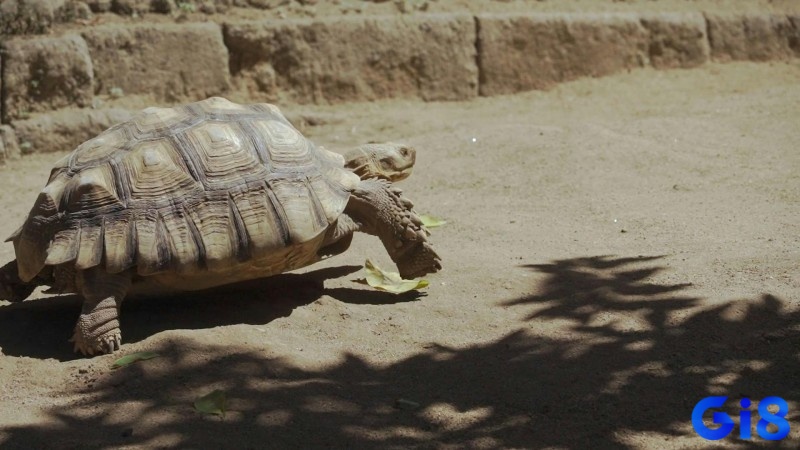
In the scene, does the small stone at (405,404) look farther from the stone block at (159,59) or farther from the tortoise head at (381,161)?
the stone block at (159,59)

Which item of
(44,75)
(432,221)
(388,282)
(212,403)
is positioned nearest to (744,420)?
(212,403)

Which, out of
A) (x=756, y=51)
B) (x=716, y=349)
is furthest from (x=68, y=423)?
(x=756, y=51)

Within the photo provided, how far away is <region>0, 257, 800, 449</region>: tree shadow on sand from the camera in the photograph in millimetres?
3408

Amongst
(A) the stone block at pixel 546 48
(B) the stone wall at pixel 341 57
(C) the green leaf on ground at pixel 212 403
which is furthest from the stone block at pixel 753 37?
(C) the green leaf on ground at pixel 212 403

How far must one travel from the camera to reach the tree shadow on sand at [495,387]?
134 inches

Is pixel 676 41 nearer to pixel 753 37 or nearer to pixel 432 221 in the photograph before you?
pixel 753 37

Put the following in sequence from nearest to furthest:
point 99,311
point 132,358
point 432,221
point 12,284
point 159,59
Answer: point 132,358
point 99,311
point 12,284
point 432,221
point 159,59

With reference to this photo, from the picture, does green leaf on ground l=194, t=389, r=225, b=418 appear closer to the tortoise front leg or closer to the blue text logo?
the tortoise front leg

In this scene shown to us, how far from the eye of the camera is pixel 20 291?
4.90 m

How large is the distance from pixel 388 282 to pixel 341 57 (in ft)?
14.0

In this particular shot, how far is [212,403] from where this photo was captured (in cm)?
368

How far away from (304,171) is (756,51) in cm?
683

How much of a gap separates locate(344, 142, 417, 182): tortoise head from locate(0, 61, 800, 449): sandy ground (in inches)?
22.6

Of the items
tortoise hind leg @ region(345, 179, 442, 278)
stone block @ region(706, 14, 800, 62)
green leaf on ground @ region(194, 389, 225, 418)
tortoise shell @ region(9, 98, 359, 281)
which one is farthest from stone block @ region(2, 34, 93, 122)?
stone block @ region(706, 14, 800, 62)
